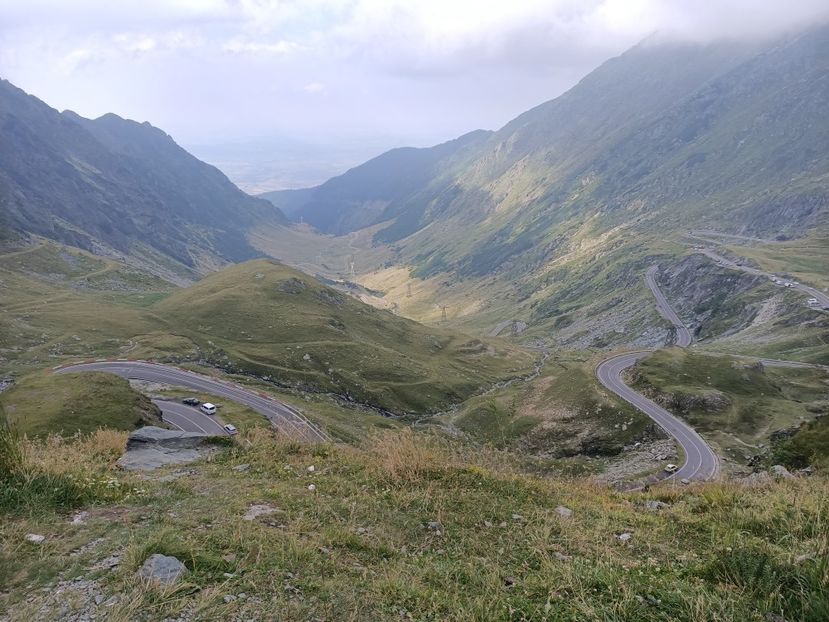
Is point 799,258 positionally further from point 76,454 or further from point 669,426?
point 76,454

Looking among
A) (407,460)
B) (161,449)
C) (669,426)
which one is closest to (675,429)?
(669,426)

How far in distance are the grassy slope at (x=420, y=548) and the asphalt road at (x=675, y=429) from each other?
2997 centimetres

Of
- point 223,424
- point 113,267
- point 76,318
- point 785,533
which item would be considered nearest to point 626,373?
point 223,424

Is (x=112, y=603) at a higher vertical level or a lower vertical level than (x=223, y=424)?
higher

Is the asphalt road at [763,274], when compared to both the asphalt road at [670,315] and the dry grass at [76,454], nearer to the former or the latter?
the asphalt road at [670,315]

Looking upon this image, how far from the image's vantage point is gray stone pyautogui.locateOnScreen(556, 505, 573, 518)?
37.1 feet

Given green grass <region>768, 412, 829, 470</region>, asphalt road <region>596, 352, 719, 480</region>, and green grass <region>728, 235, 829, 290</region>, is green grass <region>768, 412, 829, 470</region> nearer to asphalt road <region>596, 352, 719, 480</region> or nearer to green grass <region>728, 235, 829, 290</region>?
asphalt road <region>596, 352, 719, 480</region>

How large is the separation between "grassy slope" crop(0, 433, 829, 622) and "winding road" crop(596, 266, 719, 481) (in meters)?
25.3

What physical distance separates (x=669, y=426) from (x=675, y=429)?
1095 millimetres

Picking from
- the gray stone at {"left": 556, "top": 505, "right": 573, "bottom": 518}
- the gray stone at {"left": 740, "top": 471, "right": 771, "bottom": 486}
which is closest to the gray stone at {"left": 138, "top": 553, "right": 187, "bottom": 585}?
the gray stone at {"left": 556, "top": 505, "right": 573, "bottom": 518}

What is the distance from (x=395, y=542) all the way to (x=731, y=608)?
5496 mm

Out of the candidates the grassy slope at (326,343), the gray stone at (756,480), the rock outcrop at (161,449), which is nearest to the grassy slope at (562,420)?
the grassy slope at (326,343)

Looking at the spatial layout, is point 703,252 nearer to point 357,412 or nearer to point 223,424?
point 357,412

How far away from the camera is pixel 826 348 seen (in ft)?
331
